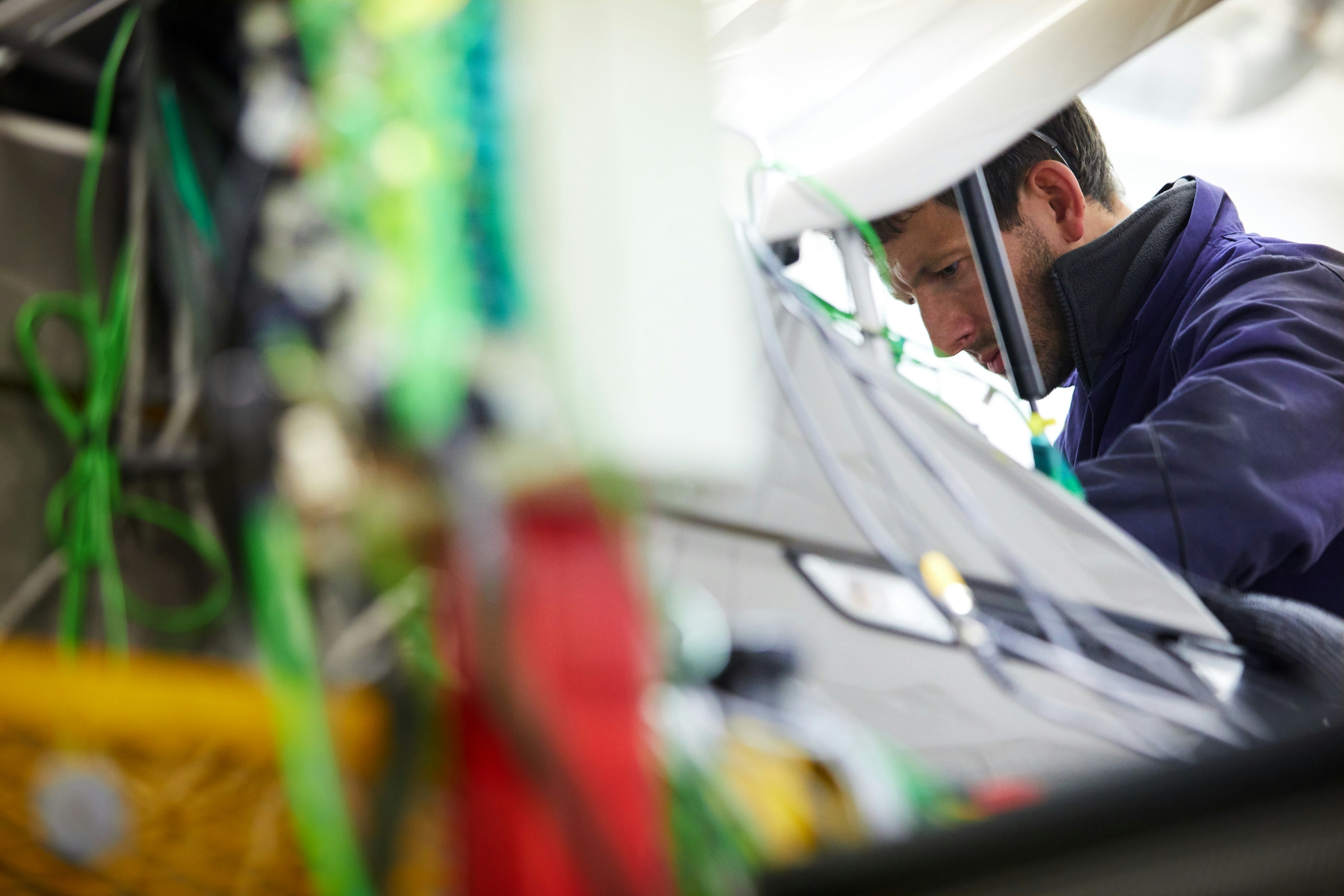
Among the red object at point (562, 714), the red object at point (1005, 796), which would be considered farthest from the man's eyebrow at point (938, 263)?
the red object at point (562, 714)

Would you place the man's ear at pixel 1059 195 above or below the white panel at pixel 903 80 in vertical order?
below

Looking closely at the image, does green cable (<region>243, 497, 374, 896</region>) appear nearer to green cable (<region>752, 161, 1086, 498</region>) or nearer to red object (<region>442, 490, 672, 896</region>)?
red object (<region>442, 490, 672, 896</region>)

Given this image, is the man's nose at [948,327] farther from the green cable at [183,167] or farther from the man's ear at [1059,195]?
the green cable at [183,167]

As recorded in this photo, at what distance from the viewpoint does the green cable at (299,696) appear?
0.91ft

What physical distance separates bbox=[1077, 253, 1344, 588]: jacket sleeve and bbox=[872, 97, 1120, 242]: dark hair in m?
0.20

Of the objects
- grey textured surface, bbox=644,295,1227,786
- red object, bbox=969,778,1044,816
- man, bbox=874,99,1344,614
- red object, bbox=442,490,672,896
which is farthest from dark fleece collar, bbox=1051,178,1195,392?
red object, bbox=442,490,672,896

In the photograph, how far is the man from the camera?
2.34 feet

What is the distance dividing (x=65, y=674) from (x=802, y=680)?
1.21ft

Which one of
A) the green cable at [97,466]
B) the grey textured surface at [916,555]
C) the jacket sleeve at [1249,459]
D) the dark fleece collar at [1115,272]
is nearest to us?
the green cable at [97,466]

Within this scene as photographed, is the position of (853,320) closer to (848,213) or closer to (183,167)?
(848,213)

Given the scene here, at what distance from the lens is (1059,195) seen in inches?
34.8

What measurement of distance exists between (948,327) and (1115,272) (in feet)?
0.48

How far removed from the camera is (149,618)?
1.50ft

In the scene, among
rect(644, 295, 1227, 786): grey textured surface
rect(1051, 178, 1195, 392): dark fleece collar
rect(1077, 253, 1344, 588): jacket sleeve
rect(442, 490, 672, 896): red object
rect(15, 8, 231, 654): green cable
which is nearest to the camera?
rect(442, 490, 672, 896): red object
